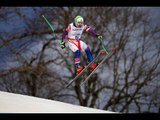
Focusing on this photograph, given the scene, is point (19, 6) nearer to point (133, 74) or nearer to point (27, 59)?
point (27, 59)

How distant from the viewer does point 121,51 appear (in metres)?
10.3

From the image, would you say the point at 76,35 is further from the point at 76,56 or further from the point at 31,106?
the point at 31,106

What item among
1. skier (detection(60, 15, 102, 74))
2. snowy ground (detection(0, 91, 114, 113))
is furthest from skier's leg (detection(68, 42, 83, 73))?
snowy ground (detection(0, 91, 114, 113))

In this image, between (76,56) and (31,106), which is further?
(76,56)

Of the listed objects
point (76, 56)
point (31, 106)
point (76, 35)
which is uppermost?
point (76, 35)

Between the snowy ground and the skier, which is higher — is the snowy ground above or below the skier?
below

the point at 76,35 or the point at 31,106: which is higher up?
the point at 76,35

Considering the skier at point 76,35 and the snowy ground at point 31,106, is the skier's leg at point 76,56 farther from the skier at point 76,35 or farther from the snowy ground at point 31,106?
the snowy ground at point 31,106

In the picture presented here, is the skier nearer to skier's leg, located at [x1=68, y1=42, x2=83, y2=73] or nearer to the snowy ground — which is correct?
skier's leg, located at [x1=68, y1=42, x2=83, y2=73]

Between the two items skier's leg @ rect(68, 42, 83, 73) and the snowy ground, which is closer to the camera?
the snowy ground

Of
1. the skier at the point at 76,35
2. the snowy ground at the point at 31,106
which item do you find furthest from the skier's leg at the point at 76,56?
the snowy ground at the point at 31,106

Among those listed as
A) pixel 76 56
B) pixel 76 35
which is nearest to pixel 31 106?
pixel 76 56

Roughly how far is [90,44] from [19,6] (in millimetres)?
2119

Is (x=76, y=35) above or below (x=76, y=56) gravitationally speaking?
above
